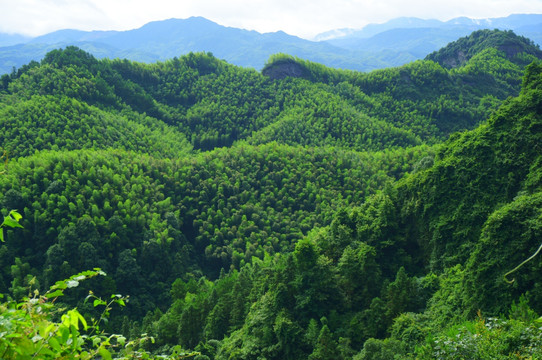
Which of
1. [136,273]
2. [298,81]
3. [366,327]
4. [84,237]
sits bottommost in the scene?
[136,273]

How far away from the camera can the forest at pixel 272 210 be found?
2448 centimetres

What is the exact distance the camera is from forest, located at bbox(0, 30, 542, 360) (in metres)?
24.5

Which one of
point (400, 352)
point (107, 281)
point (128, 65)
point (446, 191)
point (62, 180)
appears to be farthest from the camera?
point (128, 65)

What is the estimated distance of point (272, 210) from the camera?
78875 mm

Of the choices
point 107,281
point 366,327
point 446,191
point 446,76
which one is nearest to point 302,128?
point 446,76

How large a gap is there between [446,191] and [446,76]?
106086 millimetres

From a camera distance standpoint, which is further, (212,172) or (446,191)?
(212,172)

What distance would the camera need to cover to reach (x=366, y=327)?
30781 millimetres

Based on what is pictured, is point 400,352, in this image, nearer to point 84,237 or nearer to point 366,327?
point 366,327

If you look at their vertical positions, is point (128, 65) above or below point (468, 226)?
above

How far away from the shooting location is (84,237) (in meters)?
61.4

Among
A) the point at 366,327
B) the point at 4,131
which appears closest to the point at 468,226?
the point at 366,327

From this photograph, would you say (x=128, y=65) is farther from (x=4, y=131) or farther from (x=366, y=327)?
(x=366, y=327)

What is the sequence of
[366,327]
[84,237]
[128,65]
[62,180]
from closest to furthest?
[366,327] < [84,237] < [62,180] < [128,65]
